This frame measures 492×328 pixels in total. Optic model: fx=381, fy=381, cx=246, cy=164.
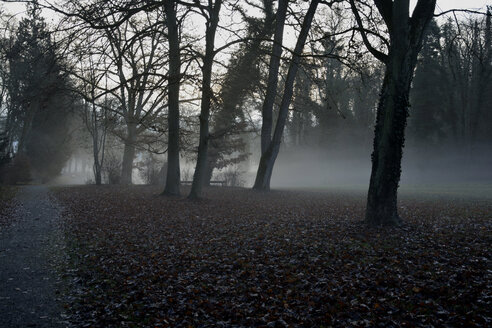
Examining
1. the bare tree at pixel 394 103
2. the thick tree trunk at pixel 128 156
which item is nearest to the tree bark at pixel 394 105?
the bare tree at pixel 394 103

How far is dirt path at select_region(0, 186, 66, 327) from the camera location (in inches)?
218

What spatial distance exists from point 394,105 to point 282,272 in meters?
5.33

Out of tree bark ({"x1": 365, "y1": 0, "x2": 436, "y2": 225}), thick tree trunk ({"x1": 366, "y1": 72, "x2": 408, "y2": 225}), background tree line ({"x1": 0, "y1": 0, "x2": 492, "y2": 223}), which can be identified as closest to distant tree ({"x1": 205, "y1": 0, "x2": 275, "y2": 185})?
background tree line ({"x1": 0, "y1": 0, "x2": 492, "y2": 223})

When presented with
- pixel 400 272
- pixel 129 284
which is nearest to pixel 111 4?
pixel 129 284

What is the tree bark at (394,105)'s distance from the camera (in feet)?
30.9

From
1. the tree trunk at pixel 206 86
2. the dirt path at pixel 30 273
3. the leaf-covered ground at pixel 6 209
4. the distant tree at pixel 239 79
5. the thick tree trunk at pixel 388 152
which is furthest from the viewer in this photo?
the distant tree at pixel 239 79

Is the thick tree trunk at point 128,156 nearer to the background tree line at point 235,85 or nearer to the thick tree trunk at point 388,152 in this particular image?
the background tree line at point 235,85

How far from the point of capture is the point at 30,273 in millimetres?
7438

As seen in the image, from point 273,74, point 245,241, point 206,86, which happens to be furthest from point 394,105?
point 273,74

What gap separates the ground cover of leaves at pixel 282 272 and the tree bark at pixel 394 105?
2.58ft

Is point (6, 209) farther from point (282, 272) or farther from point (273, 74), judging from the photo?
point (273, 74)

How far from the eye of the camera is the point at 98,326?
521 centimetres

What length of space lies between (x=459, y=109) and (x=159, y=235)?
40.1 m

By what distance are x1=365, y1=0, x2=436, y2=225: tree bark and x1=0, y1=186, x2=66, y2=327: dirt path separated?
745 cm
